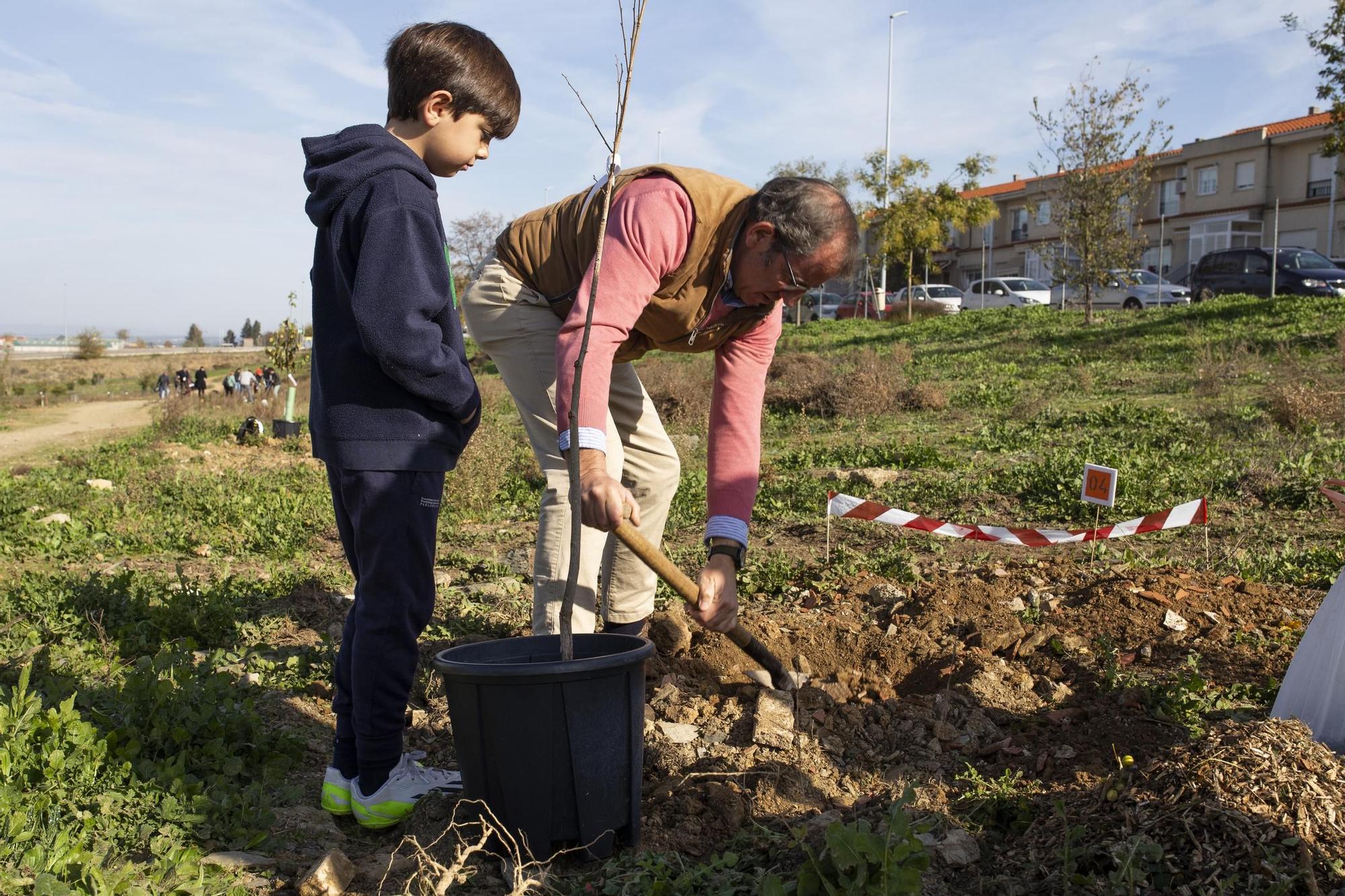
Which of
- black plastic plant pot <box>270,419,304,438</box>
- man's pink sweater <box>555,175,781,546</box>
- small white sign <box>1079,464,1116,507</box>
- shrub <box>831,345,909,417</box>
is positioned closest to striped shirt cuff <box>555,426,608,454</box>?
man's pink sweater <box>555,175,781,546</box>

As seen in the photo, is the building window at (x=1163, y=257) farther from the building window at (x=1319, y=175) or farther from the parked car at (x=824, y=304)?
the parked car at (x=824, y=304)

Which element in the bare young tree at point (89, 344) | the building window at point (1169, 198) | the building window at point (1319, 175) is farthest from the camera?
the bare young tree at point (89, 344)

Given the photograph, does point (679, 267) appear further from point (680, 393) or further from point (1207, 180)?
point (1207, 180)

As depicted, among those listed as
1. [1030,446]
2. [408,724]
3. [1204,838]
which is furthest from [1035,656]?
[1030,446]

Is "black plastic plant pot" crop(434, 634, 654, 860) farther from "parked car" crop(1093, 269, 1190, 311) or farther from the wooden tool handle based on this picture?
"parked car" crop(1093, 269, 1190, 311)

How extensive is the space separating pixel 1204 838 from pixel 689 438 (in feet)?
25.2

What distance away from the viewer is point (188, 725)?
260 cm

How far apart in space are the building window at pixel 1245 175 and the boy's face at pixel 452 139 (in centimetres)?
4197

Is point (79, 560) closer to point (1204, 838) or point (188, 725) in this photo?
point (188, 725)

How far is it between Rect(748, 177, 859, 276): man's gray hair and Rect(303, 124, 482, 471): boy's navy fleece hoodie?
828 millimetres

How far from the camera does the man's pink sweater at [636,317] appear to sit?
2.45 meters

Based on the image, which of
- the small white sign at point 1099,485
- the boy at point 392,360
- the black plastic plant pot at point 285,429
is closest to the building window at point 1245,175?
the black plastic plant pot at point 285,429

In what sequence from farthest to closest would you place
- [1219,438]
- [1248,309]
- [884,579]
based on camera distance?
1. [1248,309]
2. [1219,438]
3. [884,579]

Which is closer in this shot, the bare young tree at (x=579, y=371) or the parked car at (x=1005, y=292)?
the bare young tree at (x=579, y=371)
